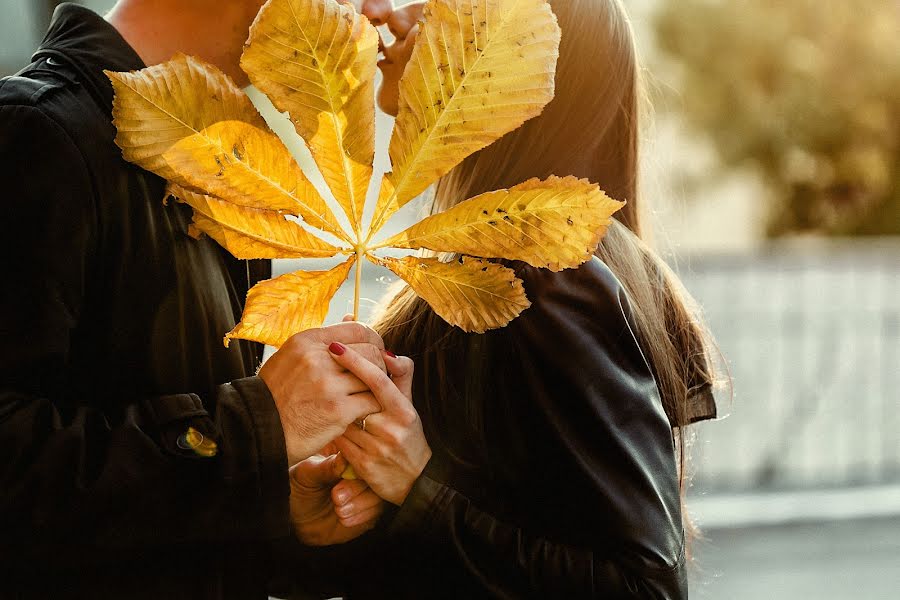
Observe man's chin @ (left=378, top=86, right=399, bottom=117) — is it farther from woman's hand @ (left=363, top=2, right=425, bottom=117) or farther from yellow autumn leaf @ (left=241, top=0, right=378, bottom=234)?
yellow autumn leaf @ (left=241, top=0, right=378, bottom=234)

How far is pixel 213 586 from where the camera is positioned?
1.19 metres

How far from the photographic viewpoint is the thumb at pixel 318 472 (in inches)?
49.8

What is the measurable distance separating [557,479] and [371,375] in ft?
0.93

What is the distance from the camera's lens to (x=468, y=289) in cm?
109

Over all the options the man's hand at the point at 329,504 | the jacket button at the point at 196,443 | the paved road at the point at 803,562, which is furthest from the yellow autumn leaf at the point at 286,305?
the paved road at the point at 803,562

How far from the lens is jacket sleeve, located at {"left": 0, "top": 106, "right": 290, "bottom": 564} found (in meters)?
1.01

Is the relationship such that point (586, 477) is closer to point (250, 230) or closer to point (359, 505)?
point (359, 505)

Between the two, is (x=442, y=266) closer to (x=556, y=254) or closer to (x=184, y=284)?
(x=556, y=254)

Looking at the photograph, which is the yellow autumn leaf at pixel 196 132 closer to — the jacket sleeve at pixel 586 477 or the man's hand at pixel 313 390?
the man's hand at pixel 313 390

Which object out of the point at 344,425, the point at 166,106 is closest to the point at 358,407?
the point at 344,425

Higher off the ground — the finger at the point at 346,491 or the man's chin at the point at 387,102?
the man's chin at the point at 387,102

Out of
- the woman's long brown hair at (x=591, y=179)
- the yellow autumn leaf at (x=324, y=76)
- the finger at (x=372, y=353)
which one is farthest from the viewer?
the woman's long brown hair at (x=591, y=179)

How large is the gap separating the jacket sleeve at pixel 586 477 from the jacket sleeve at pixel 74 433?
252mm

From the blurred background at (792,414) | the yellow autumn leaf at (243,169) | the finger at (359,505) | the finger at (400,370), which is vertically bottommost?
the blurred background at (792,414)
